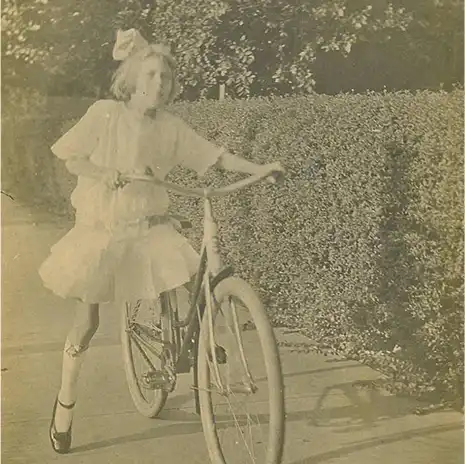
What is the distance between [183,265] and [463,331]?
902 millimetres

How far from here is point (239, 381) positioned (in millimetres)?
2113

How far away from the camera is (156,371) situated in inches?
92.7

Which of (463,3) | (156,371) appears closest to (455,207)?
(463,3)

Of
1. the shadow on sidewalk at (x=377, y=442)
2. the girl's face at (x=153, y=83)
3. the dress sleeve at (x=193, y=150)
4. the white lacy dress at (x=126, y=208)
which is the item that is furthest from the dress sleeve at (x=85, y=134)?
the shadow on sidewalk at (x=377, y=442)

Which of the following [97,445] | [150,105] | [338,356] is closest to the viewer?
[150,105]

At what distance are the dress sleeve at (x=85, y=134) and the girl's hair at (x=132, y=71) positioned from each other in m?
0.07

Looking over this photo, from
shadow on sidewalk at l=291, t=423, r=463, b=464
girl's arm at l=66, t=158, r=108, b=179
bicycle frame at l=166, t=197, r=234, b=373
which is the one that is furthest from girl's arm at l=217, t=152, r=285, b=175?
shadow on sidewalk at l=291, t=423, r=463, b=464

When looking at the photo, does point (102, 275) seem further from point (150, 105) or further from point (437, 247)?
point (437, 247)

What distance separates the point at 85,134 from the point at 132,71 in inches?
9.1

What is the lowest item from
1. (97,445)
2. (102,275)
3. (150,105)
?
(97,445)

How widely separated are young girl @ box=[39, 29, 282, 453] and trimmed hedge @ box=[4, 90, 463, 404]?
0.06m

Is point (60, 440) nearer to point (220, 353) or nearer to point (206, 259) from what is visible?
point (220, 353)

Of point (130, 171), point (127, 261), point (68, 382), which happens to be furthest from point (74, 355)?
point (130, 171)

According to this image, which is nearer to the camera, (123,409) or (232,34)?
(232,34)
